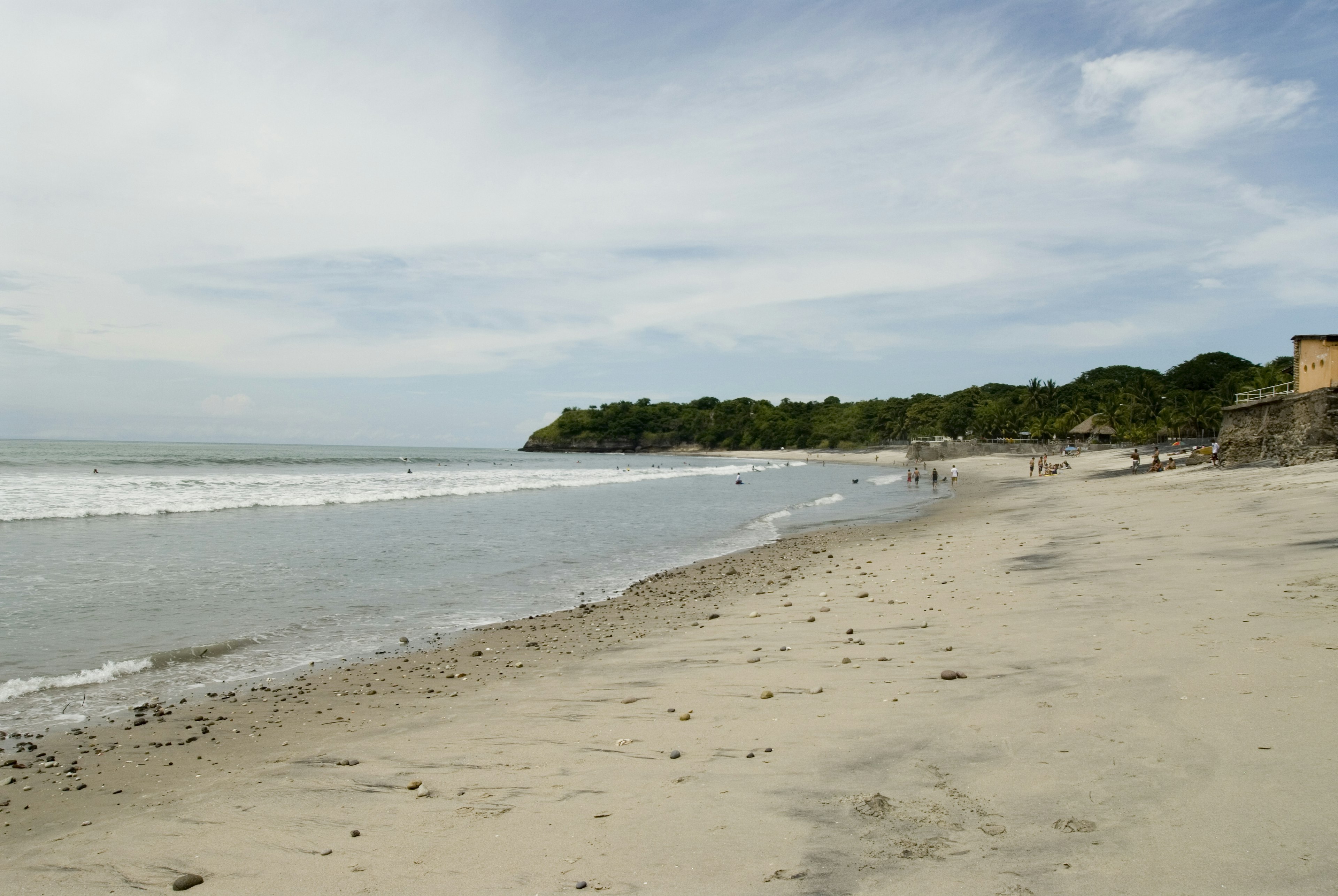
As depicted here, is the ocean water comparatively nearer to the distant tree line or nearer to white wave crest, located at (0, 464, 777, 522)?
white wave crest, located at (0, 464, 777, 522)

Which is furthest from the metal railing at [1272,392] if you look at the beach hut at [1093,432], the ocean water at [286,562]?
the beach hut at [1093,432]

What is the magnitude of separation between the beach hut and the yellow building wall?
6245cm

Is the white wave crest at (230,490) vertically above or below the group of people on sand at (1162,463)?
below

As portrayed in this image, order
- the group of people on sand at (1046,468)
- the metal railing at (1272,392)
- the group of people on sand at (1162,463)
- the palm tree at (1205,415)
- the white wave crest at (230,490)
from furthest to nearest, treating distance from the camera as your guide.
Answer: the palm tree at (1205,415)
the group of people on sand at (1046,468)
the group of people on sand at (1162,463)
the metal railing at (1272,392)
the white wave crest at (230,490)

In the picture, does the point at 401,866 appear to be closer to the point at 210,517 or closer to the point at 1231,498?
the point at 1231,498

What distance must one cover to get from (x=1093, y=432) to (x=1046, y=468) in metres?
45.1

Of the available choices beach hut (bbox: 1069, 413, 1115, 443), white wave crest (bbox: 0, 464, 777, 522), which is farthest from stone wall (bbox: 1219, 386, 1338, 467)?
beach hut (bbox: 1069, 413, 1115, 443)

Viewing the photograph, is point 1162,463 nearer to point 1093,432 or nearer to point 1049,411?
point 1093,432

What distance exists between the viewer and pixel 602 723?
6.52m

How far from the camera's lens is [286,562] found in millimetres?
17766

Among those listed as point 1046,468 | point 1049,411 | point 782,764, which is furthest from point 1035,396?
point 782,764

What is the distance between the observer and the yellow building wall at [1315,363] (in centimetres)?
2803

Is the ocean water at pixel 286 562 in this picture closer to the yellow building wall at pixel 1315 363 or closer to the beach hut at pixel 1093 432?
the yellow building wall at pixel 1315 363

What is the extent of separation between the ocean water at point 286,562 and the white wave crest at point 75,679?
26 millimetres
